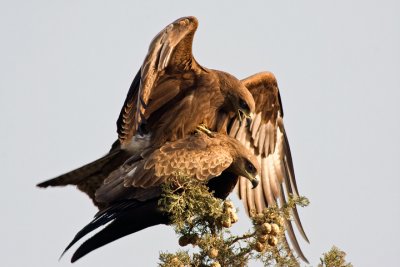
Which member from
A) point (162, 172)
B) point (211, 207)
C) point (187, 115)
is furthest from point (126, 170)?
point (211, 207)

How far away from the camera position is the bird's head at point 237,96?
8.67 metres

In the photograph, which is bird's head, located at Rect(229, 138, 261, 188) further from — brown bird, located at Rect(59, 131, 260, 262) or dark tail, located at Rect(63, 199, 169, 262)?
dark tail, located at Rect(63, 199, 169, 262)

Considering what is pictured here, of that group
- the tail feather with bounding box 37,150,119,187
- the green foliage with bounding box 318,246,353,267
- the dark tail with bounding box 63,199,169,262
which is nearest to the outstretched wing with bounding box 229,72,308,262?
the tail feather with bounding box 37,150,119,187

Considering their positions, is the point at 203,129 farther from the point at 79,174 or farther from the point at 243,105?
the point at 79,174

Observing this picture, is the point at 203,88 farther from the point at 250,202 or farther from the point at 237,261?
the point at 237,261

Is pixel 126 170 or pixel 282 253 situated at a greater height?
pixel 126 170

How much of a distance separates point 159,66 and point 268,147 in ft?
10.1

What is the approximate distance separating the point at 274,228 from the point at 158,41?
251 centimetres

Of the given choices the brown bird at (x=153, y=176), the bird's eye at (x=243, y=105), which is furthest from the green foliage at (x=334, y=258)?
the bird's eye at (x=243, y=105)

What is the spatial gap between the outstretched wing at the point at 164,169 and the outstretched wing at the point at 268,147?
1562 mm

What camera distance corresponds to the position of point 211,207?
6.23m

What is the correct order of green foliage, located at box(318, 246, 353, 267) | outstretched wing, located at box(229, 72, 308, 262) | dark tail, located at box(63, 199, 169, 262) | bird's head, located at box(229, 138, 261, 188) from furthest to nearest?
outstretched wing, located at box(229, 72, 308, 262)
bird's head, located at box(229, 138, 261, 188)
dark tail, located at box(63, 199, 169, 262)
green foliage, located at box(318, 246, 353, 267)

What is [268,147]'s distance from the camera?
10375 millimetres

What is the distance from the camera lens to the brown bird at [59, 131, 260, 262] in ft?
24.2
